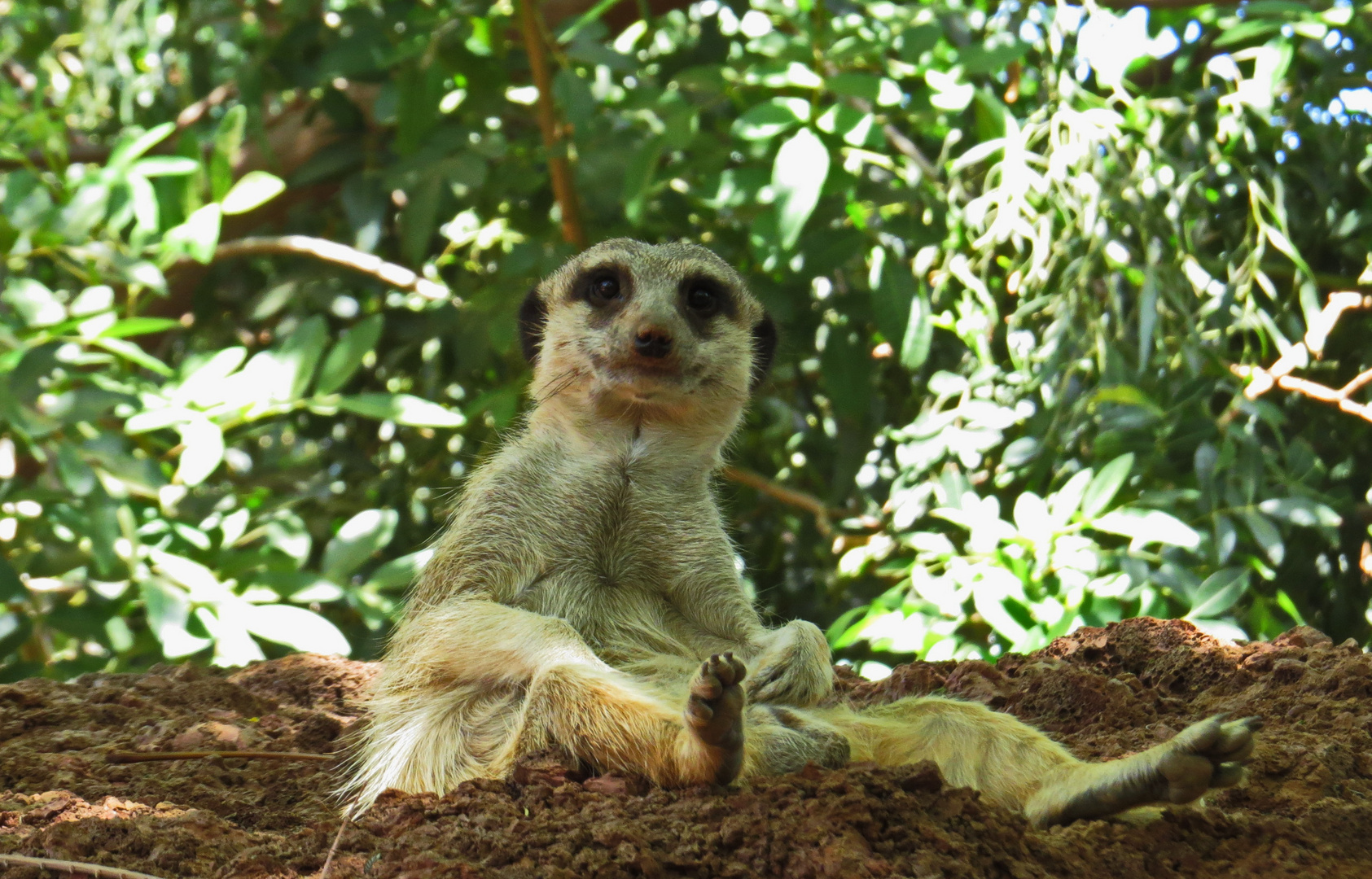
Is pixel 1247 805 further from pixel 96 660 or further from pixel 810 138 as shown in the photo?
pixel 96 660

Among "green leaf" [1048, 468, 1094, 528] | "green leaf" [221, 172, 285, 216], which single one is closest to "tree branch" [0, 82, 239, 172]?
"green leaf" [221, 172, 285, 216]

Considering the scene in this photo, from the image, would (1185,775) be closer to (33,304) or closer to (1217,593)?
(1217,593)

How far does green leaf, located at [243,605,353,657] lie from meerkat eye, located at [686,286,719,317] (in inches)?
47.9

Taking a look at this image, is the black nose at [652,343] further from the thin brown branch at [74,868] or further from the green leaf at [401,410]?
the thin brown branch at [74,868]

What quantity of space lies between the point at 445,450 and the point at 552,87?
5.24 ft

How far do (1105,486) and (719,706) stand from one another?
5.75 ft

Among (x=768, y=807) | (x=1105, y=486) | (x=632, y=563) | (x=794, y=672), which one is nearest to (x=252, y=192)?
(x=632, y=563)

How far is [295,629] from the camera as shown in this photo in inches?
125

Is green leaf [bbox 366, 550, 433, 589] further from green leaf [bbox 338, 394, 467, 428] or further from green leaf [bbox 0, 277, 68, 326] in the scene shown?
green leaf [bbox 0, 277, 68, 326]

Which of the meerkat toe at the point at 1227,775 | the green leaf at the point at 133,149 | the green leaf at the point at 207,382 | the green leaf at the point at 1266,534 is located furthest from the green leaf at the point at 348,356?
the meerkat toe at the point at 1227,775

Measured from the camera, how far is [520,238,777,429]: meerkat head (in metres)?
2.64

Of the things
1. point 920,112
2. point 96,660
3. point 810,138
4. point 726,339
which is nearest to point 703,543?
point 726,339

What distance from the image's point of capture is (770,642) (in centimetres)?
231

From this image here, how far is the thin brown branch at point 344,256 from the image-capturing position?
453 cm
